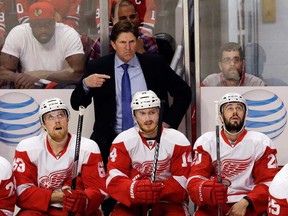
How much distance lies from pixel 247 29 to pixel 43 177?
6.27ft

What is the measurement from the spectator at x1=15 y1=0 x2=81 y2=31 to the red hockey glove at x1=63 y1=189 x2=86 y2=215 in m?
1.68

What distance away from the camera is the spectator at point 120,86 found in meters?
6.88

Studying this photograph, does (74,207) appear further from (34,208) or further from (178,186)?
(178,186)

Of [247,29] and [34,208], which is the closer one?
[34,208]

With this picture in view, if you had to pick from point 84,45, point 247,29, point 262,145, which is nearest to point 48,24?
point 84,45

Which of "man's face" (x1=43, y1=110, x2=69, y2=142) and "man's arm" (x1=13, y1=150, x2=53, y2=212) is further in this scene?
"man's face" (x1=43, y1=110, x2=69, y2=142)

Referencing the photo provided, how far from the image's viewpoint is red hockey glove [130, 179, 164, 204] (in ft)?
19.9

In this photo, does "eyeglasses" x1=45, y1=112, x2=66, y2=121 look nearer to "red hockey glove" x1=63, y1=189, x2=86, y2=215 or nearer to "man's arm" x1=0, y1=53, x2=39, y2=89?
"red hockey glove" x1=63, y1=189, x2=86, y2=215

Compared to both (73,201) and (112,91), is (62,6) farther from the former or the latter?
(73,201)

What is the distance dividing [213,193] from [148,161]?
21.7 inches

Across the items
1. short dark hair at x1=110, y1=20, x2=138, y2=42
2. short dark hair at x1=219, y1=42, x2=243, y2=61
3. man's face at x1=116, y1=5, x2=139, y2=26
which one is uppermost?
man's face at x1=116, y1=5, x2=139, y2=26

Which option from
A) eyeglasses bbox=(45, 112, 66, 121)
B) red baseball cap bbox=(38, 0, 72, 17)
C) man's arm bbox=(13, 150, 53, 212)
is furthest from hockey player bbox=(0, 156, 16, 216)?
red baseball cap bbox=(38, 0, 72, 17)

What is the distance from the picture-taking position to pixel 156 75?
700cm

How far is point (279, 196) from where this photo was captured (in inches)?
200
